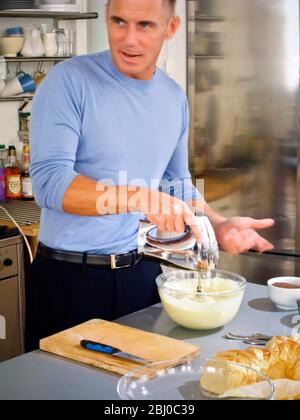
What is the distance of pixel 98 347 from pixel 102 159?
0.64 metres

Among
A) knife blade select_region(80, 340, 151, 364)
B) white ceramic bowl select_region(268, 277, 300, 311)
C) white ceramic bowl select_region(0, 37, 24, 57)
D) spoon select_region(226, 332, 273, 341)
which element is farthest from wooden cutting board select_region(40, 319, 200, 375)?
white ceramic bowl select_region(0, 37, 24, 57)

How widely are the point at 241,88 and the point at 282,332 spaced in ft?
6.99

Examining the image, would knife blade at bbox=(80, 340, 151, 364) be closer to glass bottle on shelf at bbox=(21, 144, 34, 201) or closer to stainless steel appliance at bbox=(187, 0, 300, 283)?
glass bottle on shelf at bbox=(21, 144, 34, 201)

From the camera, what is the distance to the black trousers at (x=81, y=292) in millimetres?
1896

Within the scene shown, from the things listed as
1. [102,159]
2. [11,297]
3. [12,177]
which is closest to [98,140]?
[102,159]

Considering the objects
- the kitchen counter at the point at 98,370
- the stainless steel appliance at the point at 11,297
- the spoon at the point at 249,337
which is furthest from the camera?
the stainless steel appliance at the point at 11,297

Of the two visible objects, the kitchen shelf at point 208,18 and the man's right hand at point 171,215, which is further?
the kitchen shelf at point 208,18

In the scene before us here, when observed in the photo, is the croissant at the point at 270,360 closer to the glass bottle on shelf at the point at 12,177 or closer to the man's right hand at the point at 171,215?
the man's right hand at the point at 171,215

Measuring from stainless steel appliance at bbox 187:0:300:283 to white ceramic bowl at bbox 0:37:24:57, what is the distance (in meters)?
0.89

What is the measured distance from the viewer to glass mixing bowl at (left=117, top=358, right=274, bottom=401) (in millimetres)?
1111

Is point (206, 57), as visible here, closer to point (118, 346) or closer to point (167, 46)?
point (167, 46)

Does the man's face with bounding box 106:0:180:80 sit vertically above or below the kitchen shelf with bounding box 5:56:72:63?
below

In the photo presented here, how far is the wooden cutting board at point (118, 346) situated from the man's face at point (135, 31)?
2.46 feet

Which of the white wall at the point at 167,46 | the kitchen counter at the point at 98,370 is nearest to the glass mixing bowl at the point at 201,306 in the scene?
the kitchen counter at the point at 98,370
